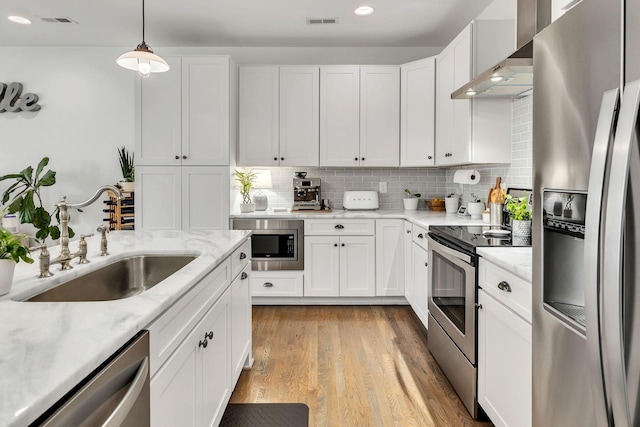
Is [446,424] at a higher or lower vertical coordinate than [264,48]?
lower

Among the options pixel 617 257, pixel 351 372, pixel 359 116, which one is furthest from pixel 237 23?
pixel 617 257

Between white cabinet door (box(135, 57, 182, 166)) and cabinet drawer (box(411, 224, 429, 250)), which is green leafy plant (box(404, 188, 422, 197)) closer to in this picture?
cabinet drawer (box(411, 224, 429, 250))

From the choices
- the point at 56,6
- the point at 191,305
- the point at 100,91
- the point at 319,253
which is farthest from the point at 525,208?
the point at 100,91

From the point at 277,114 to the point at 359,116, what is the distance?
2.73 ft

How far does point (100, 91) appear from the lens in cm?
449

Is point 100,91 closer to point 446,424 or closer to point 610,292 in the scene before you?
point 446,424

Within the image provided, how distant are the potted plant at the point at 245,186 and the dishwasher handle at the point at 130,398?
3185 millimetres

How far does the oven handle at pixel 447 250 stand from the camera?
2.18 metres

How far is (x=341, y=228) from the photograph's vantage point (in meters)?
3.99

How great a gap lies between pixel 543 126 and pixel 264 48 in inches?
153

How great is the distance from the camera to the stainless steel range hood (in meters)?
1.86

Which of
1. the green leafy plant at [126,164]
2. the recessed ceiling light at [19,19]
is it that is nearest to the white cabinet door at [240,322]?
the green leafy plant at [126,164]

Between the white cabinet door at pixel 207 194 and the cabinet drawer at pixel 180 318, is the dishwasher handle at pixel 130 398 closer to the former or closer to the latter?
the cabinet drawer at pixel 180 318

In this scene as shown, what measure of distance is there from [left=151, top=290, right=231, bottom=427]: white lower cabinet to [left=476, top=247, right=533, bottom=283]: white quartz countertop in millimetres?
1256
